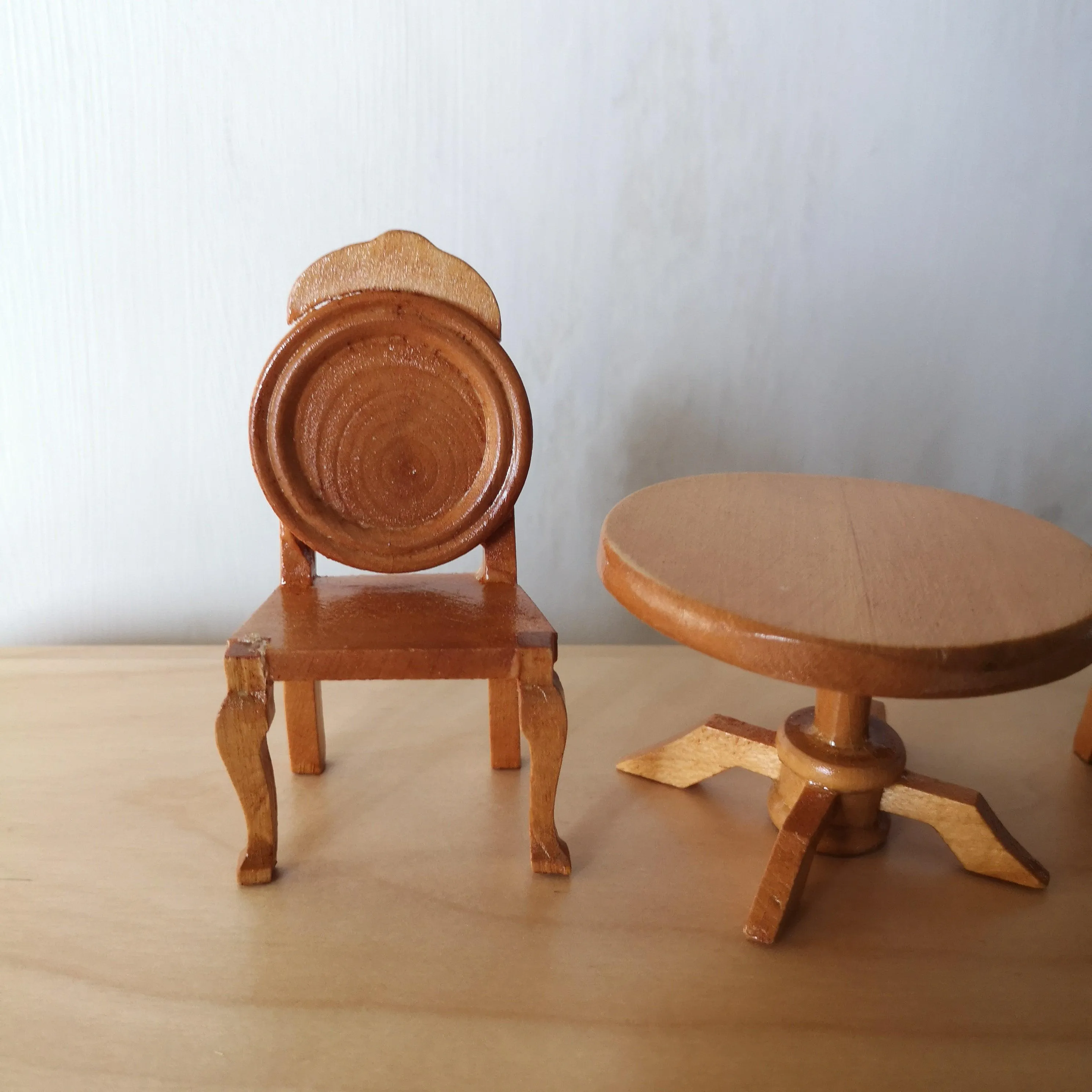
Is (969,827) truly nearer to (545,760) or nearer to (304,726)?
(545,760)

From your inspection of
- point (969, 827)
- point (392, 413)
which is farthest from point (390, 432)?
point (969, 827)

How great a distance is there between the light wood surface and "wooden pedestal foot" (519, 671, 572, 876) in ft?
0.09

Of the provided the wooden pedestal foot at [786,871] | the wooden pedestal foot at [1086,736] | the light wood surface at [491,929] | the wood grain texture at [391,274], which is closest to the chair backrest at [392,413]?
the wood grain texture at [391,274]

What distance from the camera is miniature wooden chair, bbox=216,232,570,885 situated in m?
0.90

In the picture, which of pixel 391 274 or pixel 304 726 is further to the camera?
pixel 304 726

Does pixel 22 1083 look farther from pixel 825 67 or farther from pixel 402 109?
pixel 825 67

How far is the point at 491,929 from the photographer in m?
0.83

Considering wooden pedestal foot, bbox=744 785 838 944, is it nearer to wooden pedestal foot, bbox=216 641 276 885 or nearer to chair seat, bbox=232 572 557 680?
chair seat, bbox=232 572 557 680

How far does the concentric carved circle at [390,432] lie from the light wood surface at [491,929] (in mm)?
317

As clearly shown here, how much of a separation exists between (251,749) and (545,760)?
29cm

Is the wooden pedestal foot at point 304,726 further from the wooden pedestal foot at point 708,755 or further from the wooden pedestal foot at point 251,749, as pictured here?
the wooden pedestal foot at point 708,755

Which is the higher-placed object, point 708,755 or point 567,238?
point 567,238

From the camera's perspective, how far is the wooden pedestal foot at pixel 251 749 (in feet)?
2.78

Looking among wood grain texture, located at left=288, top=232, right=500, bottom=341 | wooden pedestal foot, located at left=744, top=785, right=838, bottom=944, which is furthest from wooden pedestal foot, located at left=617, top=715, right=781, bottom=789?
wood grain texture, located at left=288, top=232, right=500, bottom=341
